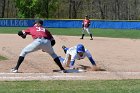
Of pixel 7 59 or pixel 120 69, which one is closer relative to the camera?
pixel 120 69

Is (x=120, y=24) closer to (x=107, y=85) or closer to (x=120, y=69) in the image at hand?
(x=120, y=69)

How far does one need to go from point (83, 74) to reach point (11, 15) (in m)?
75.1

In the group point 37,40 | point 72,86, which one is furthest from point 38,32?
point 72,86

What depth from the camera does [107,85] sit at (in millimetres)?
10578

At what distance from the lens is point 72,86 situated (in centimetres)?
1034

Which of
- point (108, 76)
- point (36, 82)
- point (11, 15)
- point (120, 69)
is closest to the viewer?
point (36, 82)

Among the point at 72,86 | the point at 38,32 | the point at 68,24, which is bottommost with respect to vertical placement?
the point at 68,24

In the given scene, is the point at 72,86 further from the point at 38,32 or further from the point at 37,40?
the point at 38,32

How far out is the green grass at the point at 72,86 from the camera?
9.52 m

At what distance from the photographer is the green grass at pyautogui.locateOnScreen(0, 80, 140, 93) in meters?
9.52

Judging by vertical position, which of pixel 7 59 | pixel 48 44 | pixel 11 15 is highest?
pixel 48 44

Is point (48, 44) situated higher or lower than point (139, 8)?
higher

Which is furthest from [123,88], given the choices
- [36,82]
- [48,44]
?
[48,44]

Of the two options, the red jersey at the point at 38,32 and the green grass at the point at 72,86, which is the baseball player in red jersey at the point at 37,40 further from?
the green grass at the point at 72,86
